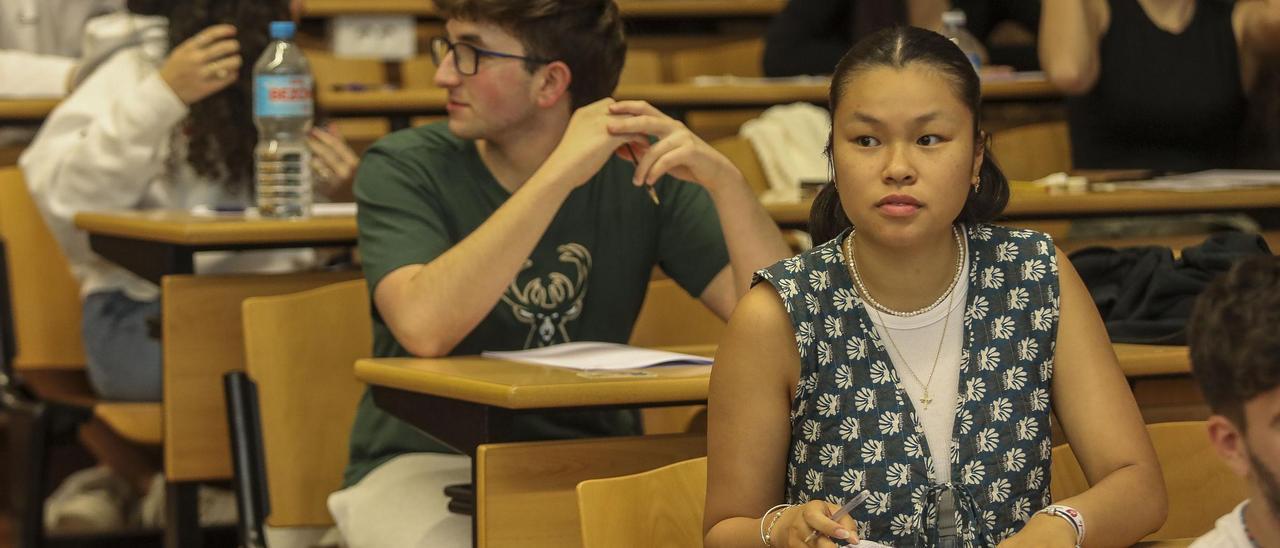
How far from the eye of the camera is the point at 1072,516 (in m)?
1.63

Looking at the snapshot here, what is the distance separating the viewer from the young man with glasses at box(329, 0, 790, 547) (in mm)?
2412

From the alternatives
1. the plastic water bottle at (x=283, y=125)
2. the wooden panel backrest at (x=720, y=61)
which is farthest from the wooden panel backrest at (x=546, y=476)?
the wooden panel backrest at (x=720, y=61)

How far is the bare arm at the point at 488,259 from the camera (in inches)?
94.7

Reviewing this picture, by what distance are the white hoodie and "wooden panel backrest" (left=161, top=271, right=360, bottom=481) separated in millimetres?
483

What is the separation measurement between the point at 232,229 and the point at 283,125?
1.65 ft

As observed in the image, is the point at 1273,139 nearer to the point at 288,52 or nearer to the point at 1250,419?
the point at 288,52

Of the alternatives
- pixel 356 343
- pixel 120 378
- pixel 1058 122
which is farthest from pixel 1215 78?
pixel 120 378

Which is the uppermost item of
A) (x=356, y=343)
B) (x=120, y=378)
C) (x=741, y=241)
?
(x=741, y=241)

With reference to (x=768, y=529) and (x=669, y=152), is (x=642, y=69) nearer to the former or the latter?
(x=669, y=152)

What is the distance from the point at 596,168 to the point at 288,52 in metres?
1.06

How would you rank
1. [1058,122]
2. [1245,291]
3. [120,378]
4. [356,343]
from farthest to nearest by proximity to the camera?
[1058,122] < [120,378] < [356,343] < [1245,291]

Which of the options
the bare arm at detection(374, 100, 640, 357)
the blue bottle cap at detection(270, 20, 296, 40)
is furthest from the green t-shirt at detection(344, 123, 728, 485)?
the blue bottle cap at detection(270, 20, 296, 40)

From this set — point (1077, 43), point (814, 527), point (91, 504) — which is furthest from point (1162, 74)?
point (814, 527)

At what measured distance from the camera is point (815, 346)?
176 cm
